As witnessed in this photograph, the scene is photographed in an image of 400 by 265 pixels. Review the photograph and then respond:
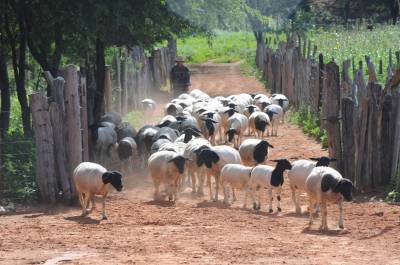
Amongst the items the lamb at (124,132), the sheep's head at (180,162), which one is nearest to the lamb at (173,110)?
the lamb at (124,132)

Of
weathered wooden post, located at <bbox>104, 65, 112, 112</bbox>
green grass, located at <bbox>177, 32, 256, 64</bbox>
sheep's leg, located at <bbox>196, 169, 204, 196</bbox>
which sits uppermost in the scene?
green grass, located at <bbox>177, 32, 256, 64</bbox>

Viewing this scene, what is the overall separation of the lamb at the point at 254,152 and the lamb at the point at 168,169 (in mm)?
1666

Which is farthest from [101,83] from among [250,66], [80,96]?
[250,66]

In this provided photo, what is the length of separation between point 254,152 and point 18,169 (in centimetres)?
445

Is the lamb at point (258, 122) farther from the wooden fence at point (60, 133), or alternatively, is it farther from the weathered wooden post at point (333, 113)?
the wooden fence at point (60, 133)

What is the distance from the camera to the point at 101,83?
68.0 ft

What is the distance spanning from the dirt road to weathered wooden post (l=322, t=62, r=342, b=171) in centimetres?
119

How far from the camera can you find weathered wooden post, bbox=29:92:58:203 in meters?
14.7

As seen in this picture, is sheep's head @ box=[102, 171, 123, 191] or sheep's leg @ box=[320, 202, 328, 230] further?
sheep's head @ box=[102, 171, 123, 191]

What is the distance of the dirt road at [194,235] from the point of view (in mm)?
10297

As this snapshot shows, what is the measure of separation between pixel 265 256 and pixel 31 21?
1219 centimetres

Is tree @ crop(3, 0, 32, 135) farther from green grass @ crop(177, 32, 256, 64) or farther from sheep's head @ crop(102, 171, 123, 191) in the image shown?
green grass @ crop(177, 32, 256, 64)

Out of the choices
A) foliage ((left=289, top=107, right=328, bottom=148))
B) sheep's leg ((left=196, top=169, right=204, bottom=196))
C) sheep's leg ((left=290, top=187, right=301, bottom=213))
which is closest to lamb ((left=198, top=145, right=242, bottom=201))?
sheep's leg ((left=196, top=169, right=204, bottom=196))

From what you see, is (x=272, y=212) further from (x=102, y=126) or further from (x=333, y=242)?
(x=102, y=126)
